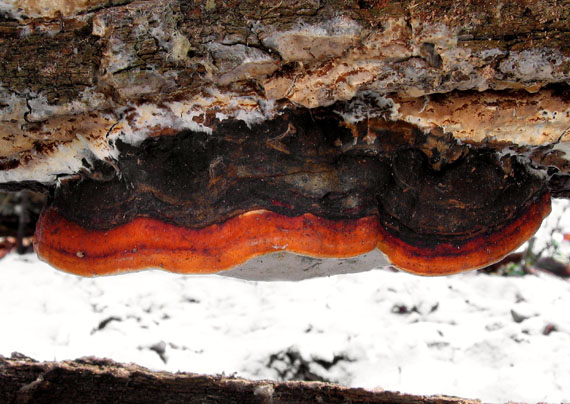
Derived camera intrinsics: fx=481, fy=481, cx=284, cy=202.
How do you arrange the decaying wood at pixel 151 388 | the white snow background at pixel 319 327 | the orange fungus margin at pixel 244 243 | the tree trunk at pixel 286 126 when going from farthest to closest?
1. the white snow background at pixel 319 327
2. the decaying wood at pixel 151 388
3. the orange fungus margin at pixel 244 243
4. the tree trunk at pixel 286 126

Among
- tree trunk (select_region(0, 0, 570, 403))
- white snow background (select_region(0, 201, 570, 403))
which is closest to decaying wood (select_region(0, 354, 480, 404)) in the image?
tree trunk (select_region(0, 0, 570, 403))

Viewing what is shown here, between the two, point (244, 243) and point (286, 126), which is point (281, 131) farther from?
point (244, 243)

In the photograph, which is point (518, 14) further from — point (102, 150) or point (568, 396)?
point (568, 396)

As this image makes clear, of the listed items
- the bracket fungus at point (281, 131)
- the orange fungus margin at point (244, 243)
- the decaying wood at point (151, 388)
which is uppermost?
the bracket fungus at point (281, 131)

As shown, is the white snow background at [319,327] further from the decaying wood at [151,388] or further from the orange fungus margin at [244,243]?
the orange fungus margin at [244,243]

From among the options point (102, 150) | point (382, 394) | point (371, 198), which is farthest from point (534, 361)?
point (102, 150)

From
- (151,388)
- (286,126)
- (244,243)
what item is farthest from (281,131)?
(151,388)

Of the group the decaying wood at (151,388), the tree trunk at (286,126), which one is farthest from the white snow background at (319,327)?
the tree trunk at (286,126)
